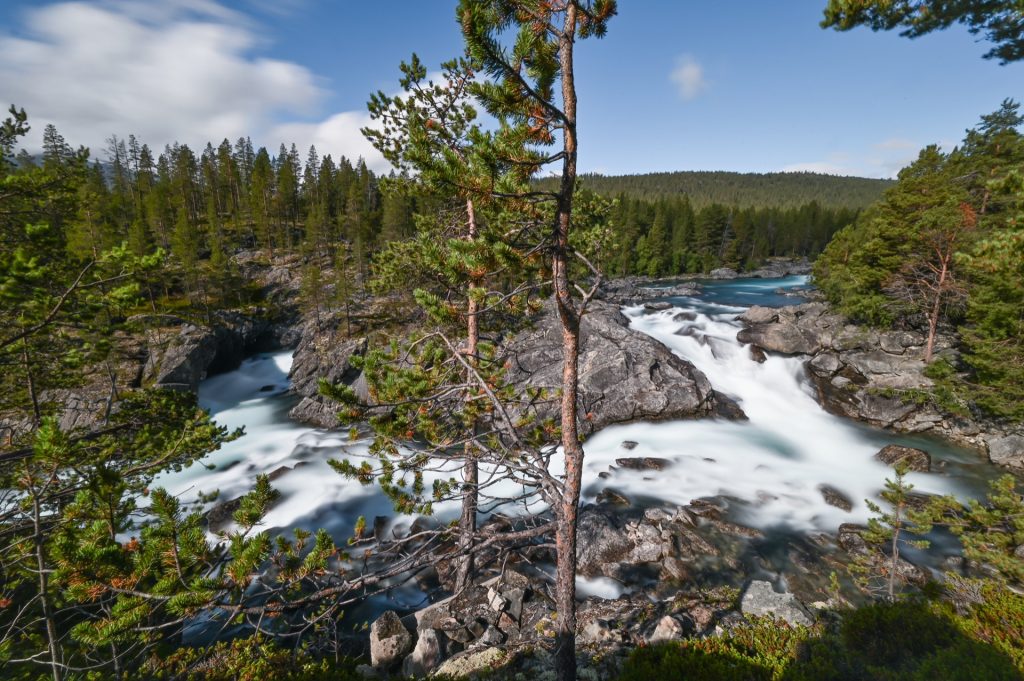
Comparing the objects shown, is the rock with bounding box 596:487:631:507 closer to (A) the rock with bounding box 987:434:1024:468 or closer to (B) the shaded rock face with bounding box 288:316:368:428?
(B) the shaded rock face with bounding box 288:316:368:428

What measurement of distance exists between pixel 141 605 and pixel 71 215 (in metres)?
9.06

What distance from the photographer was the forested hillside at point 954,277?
55.0 ft

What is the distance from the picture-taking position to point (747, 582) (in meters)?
11.7

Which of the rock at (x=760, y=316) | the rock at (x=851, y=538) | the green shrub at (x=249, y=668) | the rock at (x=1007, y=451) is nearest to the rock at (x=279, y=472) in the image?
the green shrub at (x=249, y=668)

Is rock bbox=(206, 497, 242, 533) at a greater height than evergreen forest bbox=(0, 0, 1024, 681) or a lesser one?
lesser

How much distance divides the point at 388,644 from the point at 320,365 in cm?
2615

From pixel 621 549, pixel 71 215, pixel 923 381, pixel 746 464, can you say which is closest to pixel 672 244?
pixel 923 381

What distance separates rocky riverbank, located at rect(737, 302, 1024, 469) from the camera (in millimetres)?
18703

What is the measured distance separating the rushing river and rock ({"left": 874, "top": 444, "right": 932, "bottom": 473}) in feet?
1.06

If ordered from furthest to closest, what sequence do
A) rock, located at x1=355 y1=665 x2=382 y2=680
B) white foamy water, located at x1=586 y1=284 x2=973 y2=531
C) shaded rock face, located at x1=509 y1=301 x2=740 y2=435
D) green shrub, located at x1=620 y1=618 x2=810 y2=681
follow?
shaded rock face, located at x1=509 y1=301 x2=740 y2=435, white foamy water, located at x1=586 y1=284 x2=973 y2=531, rock, located at x1=355 y1=665 x2=382 y2=680, green shrub, located at x1=620 y1=618 x2=810 y2=681

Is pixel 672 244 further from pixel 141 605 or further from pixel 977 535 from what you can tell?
pixel 141 605

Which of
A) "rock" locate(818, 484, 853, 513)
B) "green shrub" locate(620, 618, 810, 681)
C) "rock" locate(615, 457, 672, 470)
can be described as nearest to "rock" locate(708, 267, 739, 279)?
"rock" locate(818, 484, 853, 513)

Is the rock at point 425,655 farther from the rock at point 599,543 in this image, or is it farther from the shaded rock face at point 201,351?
the shaded rock face at point 201,351

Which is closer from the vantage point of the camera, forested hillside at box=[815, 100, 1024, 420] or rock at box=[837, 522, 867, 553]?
rock at box=[837, 522, 867, 553]
